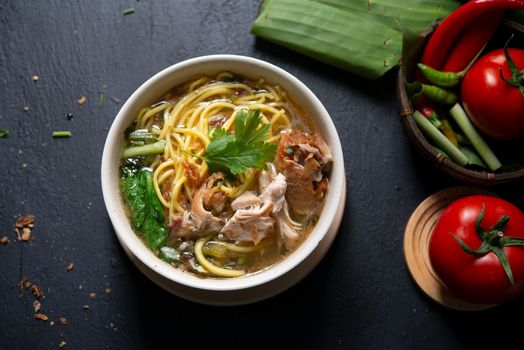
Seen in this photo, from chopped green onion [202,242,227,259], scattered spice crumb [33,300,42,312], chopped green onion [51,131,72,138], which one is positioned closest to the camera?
chopped green onion [202,242,227,259]

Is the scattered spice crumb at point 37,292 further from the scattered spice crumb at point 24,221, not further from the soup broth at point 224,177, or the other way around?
the soup broth at point 224,177

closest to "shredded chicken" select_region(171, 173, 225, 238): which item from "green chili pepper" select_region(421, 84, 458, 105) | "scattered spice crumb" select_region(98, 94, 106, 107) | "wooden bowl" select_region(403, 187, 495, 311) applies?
"scattered spice crumb" select_region(98, 94, 106, 107)

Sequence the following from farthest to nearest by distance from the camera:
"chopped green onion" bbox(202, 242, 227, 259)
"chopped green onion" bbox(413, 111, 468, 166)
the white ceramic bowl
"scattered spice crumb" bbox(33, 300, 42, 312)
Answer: "scattered spice crumb" bbox(33, 300, 42, 312) → "chopped green onion" bbox(413, 111, 468, 166) → "chopped green onion" bbox(202, 242, 227, 259) → the white ceramic bowl

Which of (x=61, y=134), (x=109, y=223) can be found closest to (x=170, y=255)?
(x=109, y=223)

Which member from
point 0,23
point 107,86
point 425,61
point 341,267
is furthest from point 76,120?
point 425,61

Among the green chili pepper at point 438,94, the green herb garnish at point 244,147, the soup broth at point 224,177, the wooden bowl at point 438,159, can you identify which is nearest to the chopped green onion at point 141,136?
the soup broth at point 224,177

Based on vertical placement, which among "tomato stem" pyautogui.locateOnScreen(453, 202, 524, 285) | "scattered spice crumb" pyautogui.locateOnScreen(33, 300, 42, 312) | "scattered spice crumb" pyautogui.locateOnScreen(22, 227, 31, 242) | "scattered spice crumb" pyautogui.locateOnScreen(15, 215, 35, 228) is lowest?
"scattered spice crumb" pyautogui.locateOnScreen(33, 300, 42, 312)

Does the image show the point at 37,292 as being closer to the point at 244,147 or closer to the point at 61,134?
the point at 61,134

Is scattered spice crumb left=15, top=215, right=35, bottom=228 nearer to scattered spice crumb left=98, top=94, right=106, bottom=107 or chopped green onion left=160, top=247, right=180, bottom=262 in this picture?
scattered spice crumb left=98, top=94, right=106, bottom=107
